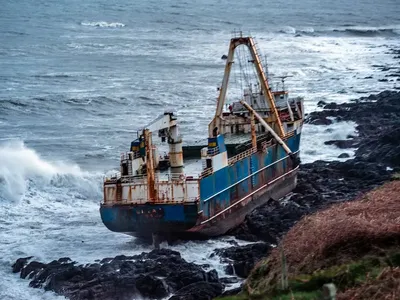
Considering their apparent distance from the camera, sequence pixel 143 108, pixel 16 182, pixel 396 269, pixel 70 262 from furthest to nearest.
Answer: pixel 143 108
pixel 16 182
pixel 70 262
pixel 396 269

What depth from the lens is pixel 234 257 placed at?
22.5 m

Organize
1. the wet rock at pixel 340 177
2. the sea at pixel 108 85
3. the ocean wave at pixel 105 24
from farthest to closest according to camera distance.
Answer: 1. the ocean wave at pixel 105 24
2. the sea at pixel 108 85
3. the wet rock at pixel 340 177

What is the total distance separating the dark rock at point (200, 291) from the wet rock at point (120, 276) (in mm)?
102

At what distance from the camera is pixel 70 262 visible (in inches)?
906

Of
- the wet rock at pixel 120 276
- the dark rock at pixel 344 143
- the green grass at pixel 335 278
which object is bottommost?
the wet rock at pixel 120 276

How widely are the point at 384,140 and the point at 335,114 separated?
35.3 ft

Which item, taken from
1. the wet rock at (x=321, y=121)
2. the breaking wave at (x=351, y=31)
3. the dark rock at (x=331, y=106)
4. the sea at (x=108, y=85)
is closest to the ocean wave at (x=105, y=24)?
the sea at (x=108, y=85)

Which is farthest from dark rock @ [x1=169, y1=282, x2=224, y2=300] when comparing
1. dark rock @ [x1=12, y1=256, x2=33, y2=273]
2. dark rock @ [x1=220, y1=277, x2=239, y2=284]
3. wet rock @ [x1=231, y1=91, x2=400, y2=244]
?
dark rock @ [x1=12, y1=256, x2=33, y2=273]

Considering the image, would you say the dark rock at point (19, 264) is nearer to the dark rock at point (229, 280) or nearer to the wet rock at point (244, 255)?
the wet rock at point (244, 255)

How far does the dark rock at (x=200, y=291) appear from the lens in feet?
61.4

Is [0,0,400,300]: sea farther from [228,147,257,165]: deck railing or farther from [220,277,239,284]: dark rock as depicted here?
[228,147,257,165]: deck railing

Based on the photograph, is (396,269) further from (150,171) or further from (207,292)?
(150,171)

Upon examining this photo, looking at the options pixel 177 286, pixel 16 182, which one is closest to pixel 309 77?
pixel 16 182

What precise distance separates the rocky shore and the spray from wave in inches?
330
